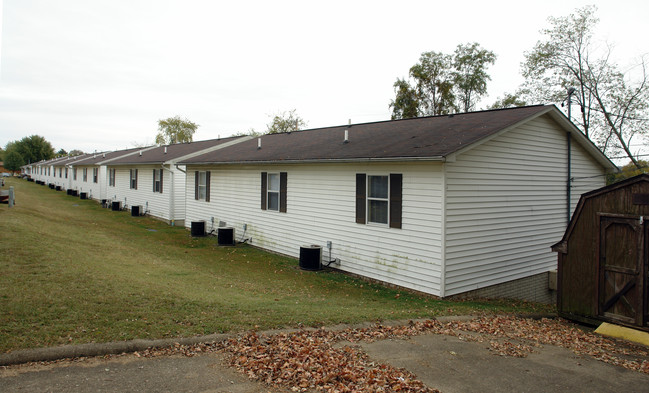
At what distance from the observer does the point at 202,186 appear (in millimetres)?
18562

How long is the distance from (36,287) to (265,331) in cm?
390

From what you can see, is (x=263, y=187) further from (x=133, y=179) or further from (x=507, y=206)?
(x=133, y=179)

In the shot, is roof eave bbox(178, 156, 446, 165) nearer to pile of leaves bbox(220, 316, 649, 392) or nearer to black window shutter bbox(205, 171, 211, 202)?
black window shutter bbox(205, 171, 211, 202)

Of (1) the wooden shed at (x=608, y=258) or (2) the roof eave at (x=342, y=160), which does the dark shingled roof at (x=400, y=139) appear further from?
(1) the wooden shed at (x=608, y=258)

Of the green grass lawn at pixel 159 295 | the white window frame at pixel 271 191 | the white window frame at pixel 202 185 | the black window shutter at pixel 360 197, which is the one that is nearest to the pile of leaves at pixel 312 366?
the green grass lawn at pixel 159 295

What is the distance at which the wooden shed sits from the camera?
7254 mm

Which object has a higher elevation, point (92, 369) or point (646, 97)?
point (646, 97)

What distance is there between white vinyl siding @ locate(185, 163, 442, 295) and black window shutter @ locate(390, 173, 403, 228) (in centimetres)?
13

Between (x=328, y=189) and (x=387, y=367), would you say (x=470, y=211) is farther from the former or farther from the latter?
(x=387, y=367)

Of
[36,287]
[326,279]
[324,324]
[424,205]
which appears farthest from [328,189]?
[36,287]

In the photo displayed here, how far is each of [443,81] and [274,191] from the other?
89.6 feet

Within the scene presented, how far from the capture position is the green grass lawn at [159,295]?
5.36 m

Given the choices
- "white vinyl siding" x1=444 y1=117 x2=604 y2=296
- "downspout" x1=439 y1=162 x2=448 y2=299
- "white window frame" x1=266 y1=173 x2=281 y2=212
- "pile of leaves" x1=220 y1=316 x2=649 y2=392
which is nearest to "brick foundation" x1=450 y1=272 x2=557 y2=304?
"white vinyl siding" x1=444 y1=117 x2=604 y2=296

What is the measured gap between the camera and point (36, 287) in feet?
21.6
